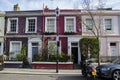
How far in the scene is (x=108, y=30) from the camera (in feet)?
92.8

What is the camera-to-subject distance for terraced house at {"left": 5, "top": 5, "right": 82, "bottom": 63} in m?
28.1

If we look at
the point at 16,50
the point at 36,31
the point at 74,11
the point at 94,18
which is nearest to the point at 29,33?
the point at 36,31

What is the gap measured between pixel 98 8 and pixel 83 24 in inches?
115

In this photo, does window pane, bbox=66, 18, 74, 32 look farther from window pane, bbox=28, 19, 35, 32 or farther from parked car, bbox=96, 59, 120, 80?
parked car, bbox=96, 59, 120, 80

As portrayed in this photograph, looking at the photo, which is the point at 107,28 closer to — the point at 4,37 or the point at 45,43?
the point at 45,43

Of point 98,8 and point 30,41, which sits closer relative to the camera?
point 98,8

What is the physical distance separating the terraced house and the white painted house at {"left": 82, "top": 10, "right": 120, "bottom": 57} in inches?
46.2

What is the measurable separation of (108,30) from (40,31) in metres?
8.60

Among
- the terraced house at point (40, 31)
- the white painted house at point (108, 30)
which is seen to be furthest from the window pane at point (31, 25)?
the white painted house at point (108, 30)

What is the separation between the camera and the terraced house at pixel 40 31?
2808cm

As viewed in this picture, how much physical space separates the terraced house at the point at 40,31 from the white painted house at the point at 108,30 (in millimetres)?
1172

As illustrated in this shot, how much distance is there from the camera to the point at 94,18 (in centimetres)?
2798

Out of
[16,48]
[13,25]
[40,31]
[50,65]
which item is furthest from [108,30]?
[13,25]

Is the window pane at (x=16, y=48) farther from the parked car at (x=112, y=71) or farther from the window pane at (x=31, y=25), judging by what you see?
the parked car at (x=112, y=71)
